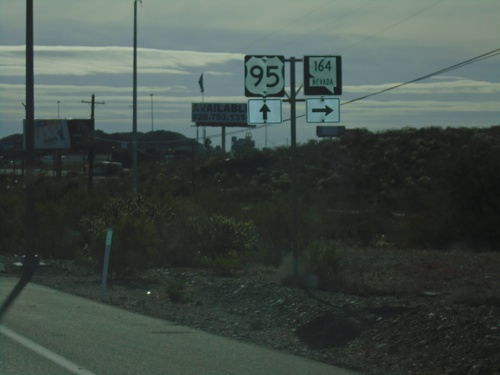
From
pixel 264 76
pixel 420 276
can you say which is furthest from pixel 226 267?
pixel 264 76

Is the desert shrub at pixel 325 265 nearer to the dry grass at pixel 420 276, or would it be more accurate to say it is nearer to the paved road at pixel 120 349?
the dry grass at pixel 420 276

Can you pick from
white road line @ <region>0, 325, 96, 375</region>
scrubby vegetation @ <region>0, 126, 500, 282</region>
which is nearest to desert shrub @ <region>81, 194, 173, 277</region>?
scrubby vegetation @ <region>0, 126, 500, 282</region>

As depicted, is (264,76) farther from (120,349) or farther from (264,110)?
(120,349)

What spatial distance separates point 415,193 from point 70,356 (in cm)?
4722

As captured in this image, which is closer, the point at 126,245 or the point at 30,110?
the point at 126,245

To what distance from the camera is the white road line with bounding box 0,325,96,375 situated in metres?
10.0

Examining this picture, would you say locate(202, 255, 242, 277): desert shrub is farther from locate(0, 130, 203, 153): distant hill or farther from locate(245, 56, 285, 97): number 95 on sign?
locate(0, 130, 203, 153): distant hill

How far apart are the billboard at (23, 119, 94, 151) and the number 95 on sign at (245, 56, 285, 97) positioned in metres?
69.9

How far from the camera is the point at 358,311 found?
44.8ft

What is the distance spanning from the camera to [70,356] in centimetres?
1083

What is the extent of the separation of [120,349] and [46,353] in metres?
1.00

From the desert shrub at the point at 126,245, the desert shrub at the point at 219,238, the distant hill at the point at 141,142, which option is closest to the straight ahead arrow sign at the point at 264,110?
the desert shrub at the point at 126,245

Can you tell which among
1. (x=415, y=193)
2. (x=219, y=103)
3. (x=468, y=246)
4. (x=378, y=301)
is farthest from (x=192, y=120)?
(x=378, y=301)

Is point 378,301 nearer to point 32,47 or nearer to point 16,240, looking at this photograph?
point 32,47
